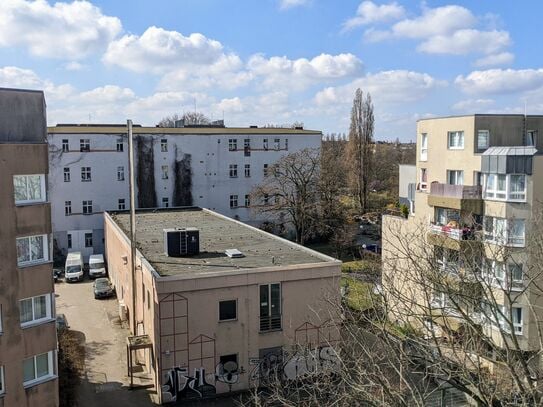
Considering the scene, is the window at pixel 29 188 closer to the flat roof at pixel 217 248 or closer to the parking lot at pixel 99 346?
the flat roof at pixel 217 248

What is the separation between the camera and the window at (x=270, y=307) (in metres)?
21.6

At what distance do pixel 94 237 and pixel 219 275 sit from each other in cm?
2899

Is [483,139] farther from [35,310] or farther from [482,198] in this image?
[35,310]

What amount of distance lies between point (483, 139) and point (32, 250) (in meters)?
21.0

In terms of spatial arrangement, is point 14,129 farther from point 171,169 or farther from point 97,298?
point 171,169

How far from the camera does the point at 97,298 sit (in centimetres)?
3572

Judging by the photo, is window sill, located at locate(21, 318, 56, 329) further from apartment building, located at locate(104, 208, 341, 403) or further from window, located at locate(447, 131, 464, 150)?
window, located at locate(447, 131, 464, 150)

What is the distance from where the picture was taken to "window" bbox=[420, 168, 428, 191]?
3028cm

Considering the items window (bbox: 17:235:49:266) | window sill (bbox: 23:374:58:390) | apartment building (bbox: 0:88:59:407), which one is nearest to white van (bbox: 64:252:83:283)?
apartment building (bbox: 0:88:59:407)

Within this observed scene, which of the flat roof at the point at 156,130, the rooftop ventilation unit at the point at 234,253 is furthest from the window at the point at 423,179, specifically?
the flat roof at the point at 156,130

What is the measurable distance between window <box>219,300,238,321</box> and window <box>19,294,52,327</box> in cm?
659

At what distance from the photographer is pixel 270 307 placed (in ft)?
71.2

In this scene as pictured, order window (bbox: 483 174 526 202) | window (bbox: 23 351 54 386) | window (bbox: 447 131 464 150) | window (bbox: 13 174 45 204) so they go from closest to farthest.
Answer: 1. window (bbox: 13 174 45 204)
2. window (bbox: 23 351 54 386)
3. window (bbox: 483 174 526 202)
4. window (bbox: 447 131 464 150)

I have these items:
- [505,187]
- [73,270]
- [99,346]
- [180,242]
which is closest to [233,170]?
[73,270]
